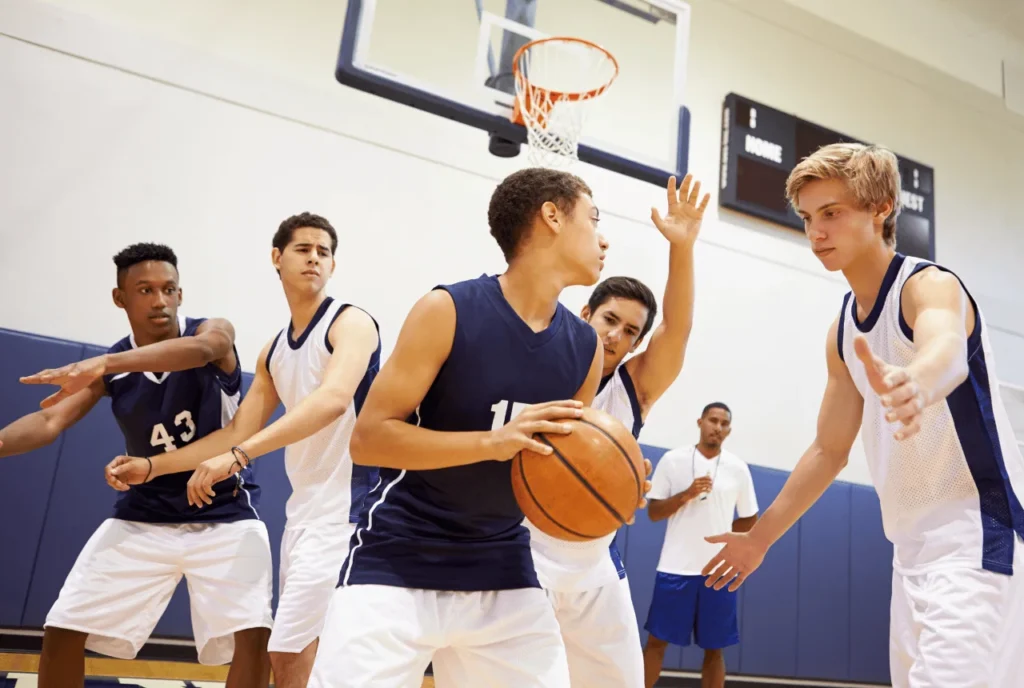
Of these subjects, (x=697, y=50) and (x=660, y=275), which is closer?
(x=660, y=275)

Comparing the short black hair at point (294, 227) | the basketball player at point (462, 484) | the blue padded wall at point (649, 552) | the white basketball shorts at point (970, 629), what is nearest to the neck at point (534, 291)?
the basketball player at point (462, 484)

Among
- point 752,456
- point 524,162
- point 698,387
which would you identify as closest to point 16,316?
point 524,162

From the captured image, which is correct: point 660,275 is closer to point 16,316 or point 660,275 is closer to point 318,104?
point 318,104

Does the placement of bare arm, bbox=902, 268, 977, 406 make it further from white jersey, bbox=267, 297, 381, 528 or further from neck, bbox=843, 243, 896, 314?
white jersey, bbox=267, 297, 381, 528

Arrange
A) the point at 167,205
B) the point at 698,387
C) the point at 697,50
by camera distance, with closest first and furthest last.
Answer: the point at 167,205 → the point at 698,387 → the point at 697,50

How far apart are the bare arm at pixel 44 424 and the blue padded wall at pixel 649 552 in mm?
1896

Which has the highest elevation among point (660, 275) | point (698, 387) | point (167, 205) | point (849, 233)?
point (660, 275)

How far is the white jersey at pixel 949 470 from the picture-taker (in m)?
2.22

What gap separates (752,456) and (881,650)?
7.74 ft

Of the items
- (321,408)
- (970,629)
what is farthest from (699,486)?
(970,629)

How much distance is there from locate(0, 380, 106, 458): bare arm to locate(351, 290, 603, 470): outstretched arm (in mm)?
2090

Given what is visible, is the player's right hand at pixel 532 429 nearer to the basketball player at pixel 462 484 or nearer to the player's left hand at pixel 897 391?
the basketball player at pixel 462 484

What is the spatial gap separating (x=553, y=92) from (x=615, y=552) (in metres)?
3.30

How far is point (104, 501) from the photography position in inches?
213
